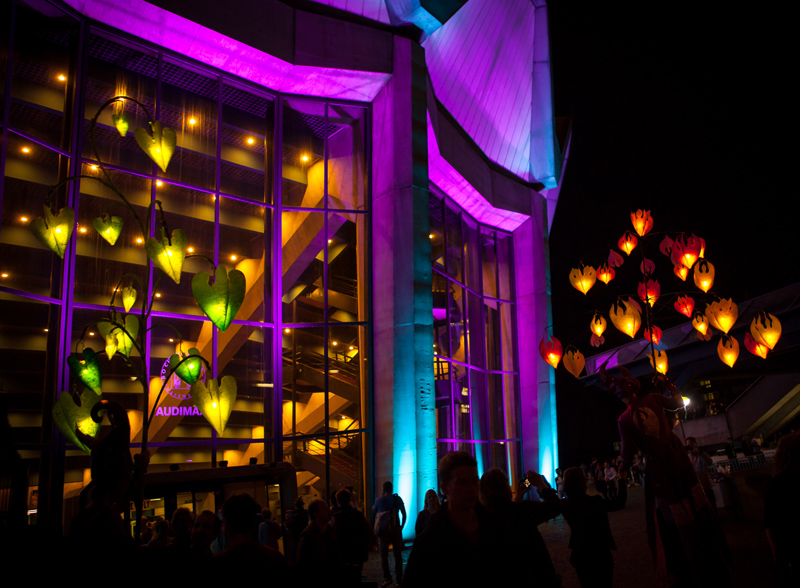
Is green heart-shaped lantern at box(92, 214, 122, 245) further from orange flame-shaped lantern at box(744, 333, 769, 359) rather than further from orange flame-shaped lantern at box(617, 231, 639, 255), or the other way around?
orange flame-shaped lantern at box(744, 333, 769, 359)

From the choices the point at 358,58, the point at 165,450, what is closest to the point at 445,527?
the point at 165,450

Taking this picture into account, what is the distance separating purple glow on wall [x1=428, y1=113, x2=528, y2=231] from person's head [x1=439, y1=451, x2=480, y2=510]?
591 inches

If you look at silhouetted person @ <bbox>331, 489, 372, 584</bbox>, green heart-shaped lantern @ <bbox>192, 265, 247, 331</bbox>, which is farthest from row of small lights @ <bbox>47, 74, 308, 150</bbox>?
silhouetted person @ <bbox>331, 489, 372, 584</bbox>

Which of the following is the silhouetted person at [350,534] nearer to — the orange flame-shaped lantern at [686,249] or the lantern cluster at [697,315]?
the lantern cluster at [697,315]

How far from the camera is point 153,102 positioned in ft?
45.7

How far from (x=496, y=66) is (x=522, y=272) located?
7.76 meters

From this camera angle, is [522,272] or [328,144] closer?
[328,144]

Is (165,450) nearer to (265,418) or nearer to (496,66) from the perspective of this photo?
(265,418)

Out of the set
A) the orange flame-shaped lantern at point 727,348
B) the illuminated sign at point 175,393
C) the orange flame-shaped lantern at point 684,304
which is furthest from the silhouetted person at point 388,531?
the orange flame-shaped lantern at point 684,304

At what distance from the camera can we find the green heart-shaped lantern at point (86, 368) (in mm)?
7105

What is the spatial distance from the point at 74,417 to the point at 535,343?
61.1 ft

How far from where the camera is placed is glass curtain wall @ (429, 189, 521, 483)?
19.5m

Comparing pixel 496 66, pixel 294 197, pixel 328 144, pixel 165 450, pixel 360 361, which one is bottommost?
pixel 165 450

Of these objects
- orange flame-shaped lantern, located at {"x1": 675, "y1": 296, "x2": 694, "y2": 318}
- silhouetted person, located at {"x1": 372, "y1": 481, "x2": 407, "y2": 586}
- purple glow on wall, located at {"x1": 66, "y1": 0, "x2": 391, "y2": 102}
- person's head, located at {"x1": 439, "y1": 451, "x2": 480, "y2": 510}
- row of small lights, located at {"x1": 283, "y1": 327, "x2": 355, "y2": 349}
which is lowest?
silhouetted person, located at {"x1": 372, "y1": 481, "x2": 407, "y2": 586}
